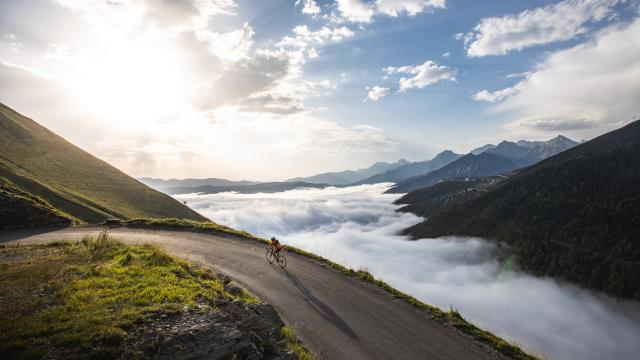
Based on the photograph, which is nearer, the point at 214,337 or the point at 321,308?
the point at 214,337

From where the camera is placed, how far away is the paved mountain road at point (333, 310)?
15.9 m

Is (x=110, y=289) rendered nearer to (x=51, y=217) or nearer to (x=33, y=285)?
(x=33, y=285)

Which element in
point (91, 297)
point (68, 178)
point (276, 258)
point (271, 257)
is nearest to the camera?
point (91, 297)

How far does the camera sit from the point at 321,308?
19.6 metres

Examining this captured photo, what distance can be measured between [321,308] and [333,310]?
74 centimetres

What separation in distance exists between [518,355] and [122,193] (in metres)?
120

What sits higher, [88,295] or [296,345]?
[88,295]

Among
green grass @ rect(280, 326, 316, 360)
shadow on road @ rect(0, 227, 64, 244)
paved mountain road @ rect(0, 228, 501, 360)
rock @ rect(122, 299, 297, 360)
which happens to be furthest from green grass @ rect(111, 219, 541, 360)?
shadow on road @ rect(0, 227, 64, 244)

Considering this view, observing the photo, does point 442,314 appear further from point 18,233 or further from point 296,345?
point 18,233

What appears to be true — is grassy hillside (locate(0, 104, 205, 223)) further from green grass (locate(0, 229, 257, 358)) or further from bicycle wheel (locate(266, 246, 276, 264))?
green grass (locate(0, 229, 257, 358))

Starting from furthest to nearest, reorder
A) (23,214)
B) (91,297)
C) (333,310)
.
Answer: (23,214) → (333,310) → (91,297)

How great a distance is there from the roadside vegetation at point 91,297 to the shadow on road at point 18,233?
936cm

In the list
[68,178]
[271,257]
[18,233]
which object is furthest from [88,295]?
[68,178]

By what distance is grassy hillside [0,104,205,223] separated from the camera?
70812mm
